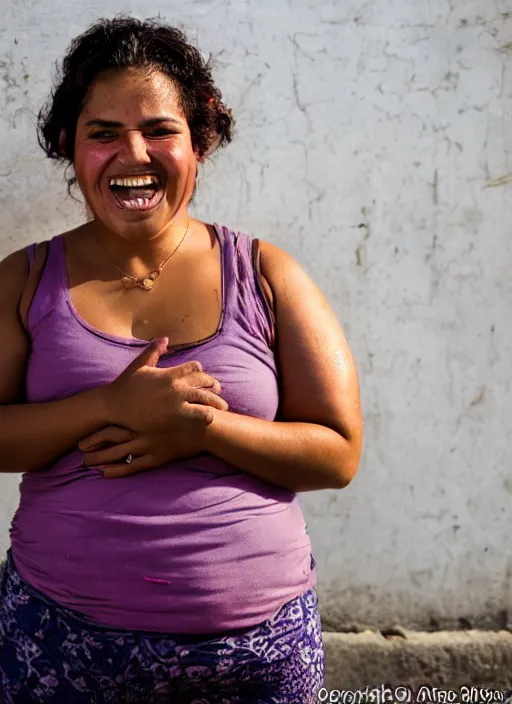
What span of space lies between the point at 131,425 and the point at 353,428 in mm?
525

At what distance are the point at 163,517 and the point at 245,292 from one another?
0.57 m

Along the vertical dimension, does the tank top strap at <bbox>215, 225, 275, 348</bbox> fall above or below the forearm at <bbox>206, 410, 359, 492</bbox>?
above

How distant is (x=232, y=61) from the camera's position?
3.34m

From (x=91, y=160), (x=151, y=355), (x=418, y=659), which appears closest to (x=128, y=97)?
(x=91, y=160)

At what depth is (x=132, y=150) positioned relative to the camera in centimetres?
228

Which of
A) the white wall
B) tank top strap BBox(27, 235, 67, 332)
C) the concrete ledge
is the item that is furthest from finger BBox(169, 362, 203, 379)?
the concrete ledge

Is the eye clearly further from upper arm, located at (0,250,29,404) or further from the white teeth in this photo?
upper arm, located at (0,250,29,404)

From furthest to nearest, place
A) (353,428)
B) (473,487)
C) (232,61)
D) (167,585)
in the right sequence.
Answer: (473,487)
(232,61)
(353,428)
(167,585)

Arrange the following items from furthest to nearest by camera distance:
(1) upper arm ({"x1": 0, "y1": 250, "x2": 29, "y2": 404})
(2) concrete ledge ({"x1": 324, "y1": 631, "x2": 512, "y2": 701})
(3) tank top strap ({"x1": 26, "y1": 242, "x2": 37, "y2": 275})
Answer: (2) concrete ledge ({"x1": 324, "y1": 631, "x2": 512, "y2": 701}) < (3) tank top strap ({"x1": 26, "y1": 242, "x2": 37, "y2": 275}) < (1) upper arm ({"x1": 0, "y1": 250, "x2": 29, "y2": 404})

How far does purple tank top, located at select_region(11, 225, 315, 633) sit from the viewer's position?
2180 mm

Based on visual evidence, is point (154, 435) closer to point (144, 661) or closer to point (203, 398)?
point (203, 398)

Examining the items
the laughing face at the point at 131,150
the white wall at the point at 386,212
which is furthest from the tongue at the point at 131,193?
the white wall at the point at 386,212

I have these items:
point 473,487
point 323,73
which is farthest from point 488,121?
point 473,487

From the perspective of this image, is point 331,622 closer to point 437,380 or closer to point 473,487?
point 473,487
